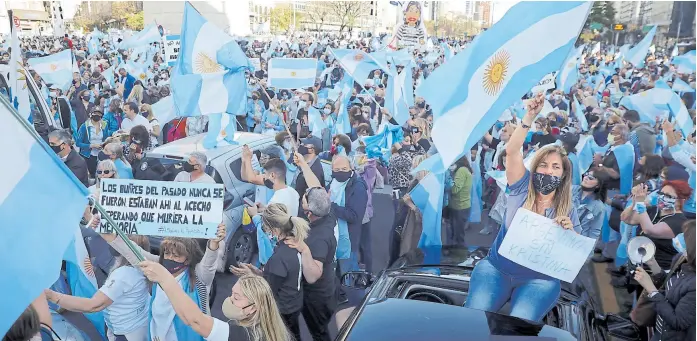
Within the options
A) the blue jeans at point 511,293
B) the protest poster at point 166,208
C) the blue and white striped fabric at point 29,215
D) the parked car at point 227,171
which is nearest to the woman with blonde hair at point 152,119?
the parked car at point 227,171

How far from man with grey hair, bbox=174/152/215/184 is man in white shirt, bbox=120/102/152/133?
1.19 meters

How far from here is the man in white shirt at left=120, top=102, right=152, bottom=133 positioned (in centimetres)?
599

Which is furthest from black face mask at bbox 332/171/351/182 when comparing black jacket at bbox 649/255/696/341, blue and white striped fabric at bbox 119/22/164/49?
blue and white striped fabric at bbox 119/22/164/49

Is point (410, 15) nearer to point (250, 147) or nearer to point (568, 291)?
point (250, 147)

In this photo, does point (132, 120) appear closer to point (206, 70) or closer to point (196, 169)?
point (206, 70)

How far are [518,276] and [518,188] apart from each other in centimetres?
60

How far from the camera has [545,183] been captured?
3896mm

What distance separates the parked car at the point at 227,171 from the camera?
4766mm

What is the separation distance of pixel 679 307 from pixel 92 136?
543 centimetres

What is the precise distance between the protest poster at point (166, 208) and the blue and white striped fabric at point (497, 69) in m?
1.59

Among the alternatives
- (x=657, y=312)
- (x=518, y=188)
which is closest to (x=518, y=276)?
(x=518, y=188)

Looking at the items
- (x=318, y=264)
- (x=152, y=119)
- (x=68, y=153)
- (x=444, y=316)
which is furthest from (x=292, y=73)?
(x=444, y=316)

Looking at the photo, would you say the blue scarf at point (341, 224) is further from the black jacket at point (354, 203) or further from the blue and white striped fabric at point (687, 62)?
the blue and white striped fabric at point (687, 62)

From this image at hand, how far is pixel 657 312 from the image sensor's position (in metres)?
3.67
